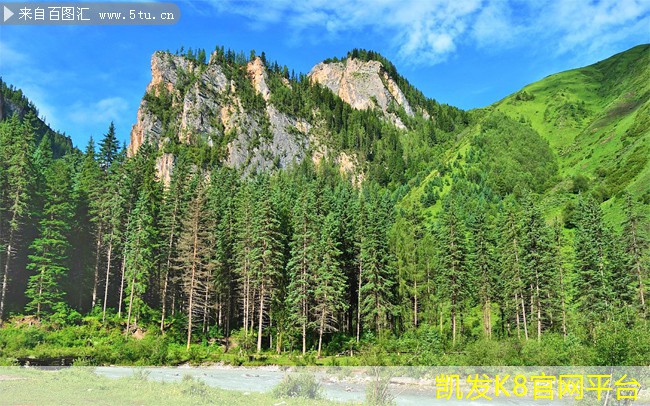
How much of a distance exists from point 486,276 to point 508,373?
2117cm

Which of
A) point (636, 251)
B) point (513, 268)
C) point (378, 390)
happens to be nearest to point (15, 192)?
point (378, 390)

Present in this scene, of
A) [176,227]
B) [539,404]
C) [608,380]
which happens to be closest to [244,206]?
[176,227]

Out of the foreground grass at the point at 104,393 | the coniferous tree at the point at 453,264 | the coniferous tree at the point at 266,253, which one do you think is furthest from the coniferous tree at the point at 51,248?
the coniferous tree at the point at 453,264

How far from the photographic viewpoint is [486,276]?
59156 millimetres

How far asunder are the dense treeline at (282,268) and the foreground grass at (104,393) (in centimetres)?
2434

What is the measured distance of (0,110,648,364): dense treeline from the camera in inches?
2072

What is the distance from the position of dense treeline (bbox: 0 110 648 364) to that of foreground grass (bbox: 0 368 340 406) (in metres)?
24.3

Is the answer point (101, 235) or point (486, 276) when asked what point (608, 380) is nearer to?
point (486, 276)

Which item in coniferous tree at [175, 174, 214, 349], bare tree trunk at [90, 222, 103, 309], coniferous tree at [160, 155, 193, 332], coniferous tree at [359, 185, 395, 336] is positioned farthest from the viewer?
coniferous tree at [160, 155, 193, 332]

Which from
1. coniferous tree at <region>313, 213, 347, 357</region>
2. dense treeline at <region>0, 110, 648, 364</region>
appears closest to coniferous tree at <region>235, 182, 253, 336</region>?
dense treeline at <region>0, 110, 648, 364</region>

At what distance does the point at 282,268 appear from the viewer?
56.9 meters

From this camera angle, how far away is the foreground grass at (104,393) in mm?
21016

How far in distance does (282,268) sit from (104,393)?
34289mm

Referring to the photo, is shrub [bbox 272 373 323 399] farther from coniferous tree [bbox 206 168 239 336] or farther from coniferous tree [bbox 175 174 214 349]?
coniferous tree [bbox 206 168 239 336]
